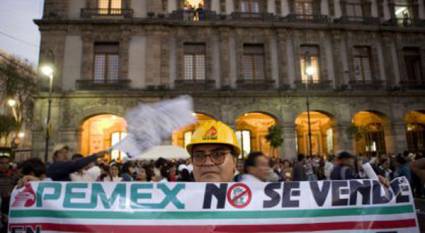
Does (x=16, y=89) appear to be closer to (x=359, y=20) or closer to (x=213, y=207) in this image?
(x=359, y=20)

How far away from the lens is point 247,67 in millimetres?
22125

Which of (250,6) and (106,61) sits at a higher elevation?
(250,6)

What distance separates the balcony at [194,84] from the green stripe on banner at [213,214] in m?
18.2

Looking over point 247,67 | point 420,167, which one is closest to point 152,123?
point 420,167

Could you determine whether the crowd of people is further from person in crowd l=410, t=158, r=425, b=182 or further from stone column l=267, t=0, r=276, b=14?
stone column l=267, t=0, r=276, b=14

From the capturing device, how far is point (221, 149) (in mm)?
2754

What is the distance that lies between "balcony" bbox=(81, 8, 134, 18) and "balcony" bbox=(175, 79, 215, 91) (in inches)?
233

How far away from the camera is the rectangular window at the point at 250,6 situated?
22531 millimetres

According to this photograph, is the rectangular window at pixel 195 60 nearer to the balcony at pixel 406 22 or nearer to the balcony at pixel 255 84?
the balcony at pixel 255 84

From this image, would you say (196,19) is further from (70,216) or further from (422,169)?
(70,216)

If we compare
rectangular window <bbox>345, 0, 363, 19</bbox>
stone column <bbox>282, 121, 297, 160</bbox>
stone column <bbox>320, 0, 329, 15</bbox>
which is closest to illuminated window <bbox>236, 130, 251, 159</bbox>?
stone column <bbox>282, 121, 297, 160</bbox>

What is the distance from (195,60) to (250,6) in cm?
618

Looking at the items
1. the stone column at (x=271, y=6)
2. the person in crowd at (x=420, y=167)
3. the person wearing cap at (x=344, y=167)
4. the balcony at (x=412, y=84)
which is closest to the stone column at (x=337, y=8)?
the stone column at (x=271, y=6)

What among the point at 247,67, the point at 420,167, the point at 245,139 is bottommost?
the point at 420,167
